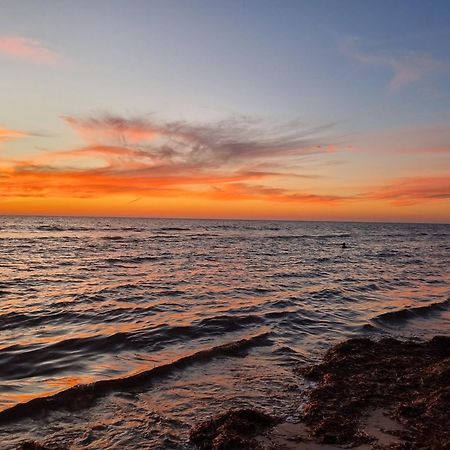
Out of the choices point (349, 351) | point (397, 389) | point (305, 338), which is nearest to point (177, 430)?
point (397, 389)

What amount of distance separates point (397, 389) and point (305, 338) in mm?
4700

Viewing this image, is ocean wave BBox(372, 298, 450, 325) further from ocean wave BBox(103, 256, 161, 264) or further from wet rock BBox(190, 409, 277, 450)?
ocean wave BBox(103, 256, 161, 264)

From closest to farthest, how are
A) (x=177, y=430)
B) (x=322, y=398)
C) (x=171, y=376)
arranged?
(x=177, y=430)
(x=322, y=398)
(x=171, y=376)

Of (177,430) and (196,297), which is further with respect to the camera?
(196,297)

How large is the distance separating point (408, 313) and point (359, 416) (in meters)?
10.5

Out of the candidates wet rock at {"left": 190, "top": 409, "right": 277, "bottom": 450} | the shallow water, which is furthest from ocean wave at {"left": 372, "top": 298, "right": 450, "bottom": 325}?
wet rock at {"left": 190, "top": 409, "right": 277, "bottom": 450}

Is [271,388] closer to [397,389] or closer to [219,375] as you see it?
[219,375]

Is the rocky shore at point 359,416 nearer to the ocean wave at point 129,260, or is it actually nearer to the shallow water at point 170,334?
the shallow water at point 170,334

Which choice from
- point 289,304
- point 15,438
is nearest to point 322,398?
point 15,438

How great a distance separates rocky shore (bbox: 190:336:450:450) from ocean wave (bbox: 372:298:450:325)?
225 inches

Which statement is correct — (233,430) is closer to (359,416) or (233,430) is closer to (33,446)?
(359,416)

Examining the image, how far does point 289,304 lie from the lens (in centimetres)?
1711

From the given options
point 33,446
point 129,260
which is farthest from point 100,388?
point 129,260

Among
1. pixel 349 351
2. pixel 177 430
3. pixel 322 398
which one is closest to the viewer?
pixel 177 430
